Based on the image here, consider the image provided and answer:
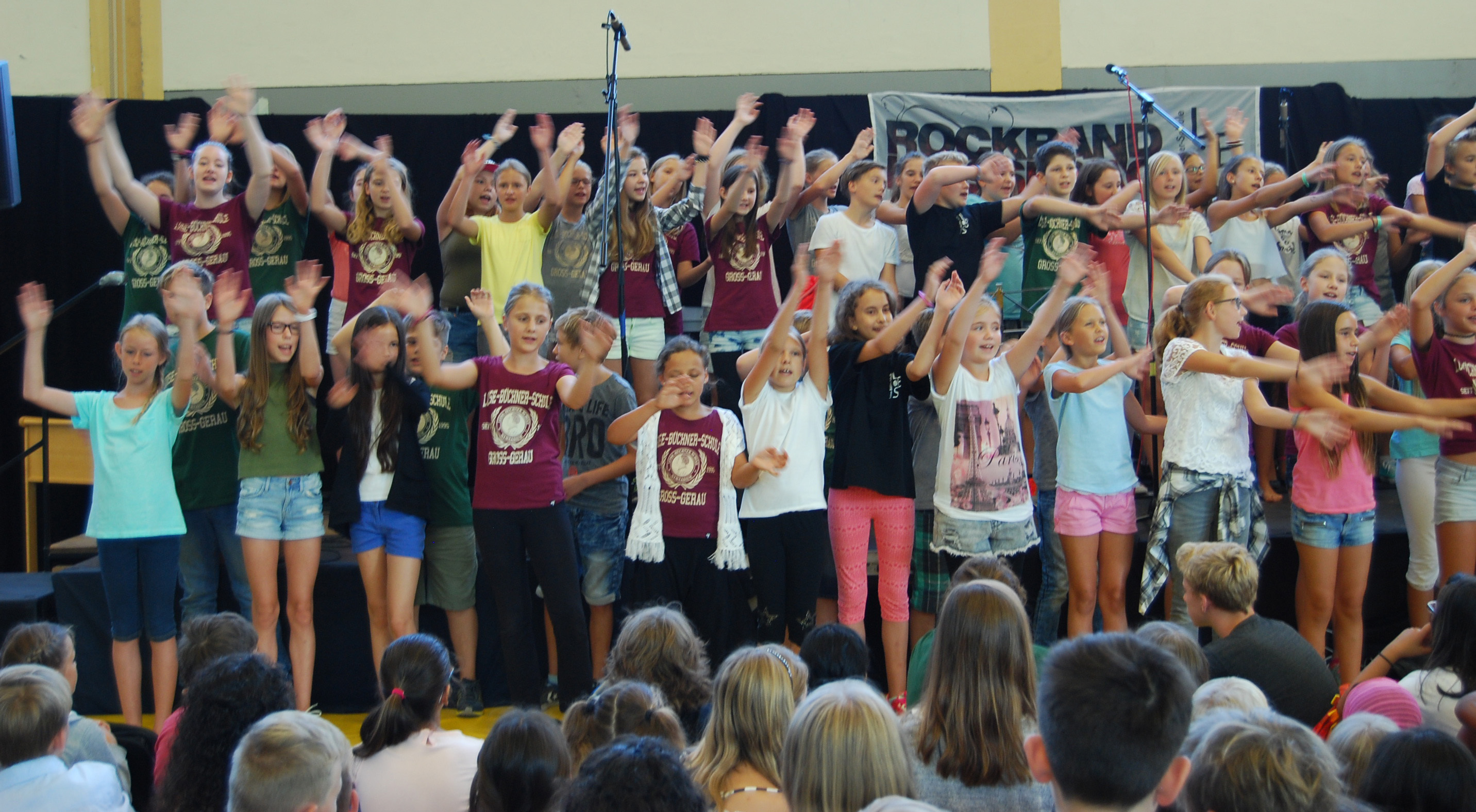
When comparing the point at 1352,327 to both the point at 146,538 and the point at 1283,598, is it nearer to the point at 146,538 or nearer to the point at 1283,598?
the point at 1283,598

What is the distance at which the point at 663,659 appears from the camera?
2811mm

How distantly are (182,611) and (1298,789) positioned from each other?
3.91 m

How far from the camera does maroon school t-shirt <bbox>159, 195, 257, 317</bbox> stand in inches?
199

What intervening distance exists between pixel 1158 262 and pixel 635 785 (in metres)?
4.50

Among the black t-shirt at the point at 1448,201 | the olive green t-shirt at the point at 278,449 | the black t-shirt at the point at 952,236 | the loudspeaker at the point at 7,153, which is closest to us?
the olive green t-shirt at the point at 278,449

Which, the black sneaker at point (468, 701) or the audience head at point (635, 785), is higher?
the audience head at point (635, 785)

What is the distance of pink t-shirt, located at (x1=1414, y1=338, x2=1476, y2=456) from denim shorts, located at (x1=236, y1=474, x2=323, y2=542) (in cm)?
409

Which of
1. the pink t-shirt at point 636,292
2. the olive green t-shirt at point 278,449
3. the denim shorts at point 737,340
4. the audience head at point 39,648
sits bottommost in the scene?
the audience head at point 39,648

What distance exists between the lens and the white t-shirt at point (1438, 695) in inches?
103

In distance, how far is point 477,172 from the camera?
220 inches

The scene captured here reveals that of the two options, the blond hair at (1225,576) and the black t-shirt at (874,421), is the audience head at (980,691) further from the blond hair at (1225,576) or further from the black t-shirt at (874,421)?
the black t-shirt at (874,421)

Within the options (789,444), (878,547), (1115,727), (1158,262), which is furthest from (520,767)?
(1158,262)

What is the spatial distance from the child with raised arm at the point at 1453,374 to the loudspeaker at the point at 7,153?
532 cm

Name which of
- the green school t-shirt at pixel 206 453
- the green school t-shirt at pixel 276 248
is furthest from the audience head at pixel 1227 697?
the green school t-shirt at pixel 276 248
